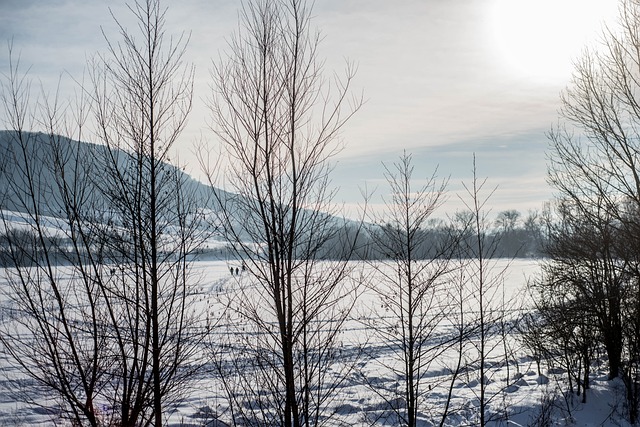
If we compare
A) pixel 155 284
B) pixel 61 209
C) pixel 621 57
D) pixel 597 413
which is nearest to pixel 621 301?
pixel 597 413

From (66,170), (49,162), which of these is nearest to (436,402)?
(66,170)

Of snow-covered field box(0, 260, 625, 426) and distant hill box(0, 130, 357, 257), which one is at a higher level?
distant hill box(0, 130, 357, 257)

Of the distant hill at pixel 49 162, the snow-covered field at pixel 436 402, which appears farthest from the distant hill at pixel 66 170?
the snow-covered field at pixel 436 402

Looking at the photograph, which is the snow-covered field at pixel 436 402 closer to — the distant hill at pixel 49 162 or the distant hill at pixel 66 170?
the distant hill at pixel 66 170

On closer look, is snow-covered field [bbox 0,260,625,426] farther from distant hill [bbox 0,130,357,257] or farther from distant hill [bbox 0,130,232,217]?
distant hill [bbox 0,130,232,217]

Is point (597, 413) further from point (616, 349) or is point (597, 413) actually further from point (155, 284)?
point (155, 284)

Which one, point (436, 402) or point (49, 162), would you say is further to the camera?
point (436, 402)

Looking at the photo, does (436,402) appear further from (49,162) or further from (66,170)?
(49,162)

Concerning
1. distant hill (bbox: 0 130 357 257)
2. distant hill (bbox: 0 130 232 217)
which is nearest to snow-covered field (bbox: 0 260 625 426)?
distant hill (bbox: 0 130 357 257)

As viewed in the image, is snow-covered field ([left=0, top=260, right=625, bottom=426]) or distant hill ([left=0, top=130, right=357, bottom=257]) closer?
distant hill ([left=0, top=130, right=357, bottom=257])

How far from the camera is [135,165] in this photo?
5582 mm

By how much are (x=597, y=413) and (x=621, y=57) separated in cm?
920

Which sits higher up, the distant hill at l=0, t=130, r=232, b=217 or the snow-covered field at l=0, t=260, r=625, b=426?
the distant hill at l=0, t=130, r=232, b=217

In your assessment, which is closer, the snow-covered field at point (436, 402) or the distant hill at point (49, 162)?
the distant hill at point (49, 162)
